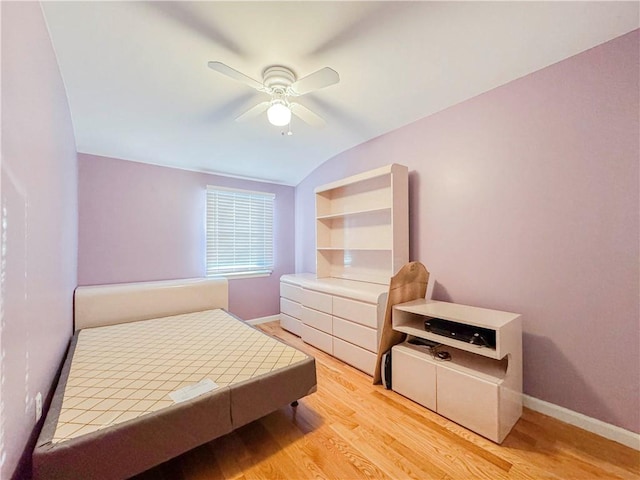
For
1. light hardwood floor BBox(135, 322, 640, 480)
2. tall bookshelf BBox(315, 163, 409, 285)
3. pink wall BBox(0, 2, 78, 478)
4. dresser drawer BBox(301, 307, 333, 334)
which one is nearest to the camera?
pink wall BBox(0, 2, 78, 478)

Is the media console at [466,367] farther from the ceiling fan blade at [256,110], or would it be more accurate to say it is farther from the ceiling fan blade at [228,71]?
the ceiling fan blade at [228,71]

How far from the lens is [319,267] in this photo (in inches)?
142

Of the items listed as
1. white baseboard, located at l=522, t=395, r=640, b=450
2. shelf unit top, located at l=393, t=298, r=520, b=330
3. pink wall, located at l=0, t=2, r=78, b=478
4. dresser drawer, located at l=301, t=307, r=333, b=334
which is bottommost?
white baseboard, located at l=522, t=395, r=640, b=450

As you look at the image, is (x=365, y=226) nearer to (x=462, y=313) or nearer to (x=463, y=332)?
(x=462, y=313)

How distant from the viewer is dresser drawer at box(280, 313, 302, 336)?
347cm

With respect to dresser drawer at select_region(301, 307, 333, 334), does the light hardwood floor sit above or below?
below

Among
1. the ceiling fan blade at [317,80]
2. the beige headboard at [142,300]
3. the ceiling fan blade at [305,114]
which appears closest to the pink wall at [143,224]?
the beige headboard at [142,300]

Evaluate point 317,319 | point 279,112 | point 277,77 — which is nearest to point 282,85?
point 277,77

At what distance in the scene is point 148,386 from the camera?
149 centimetres

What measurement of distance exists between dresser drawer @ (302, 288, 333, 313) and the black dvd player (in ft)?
3.69

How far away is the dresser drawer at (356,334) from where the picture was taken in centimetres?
241

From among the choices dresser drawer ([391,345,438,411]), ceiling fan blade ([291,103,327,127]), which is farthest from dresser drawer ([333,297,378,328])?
ceiling fan blade ([291,103,327,127])

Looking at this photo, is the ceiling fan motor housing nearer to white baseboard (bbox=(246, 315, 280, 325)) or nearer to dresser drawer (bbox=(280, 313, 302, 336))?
dresser drawer (bbox=(280, 313, 302, 336))

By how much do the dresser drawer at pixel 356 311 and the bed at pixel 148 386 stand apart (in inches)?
31.5
